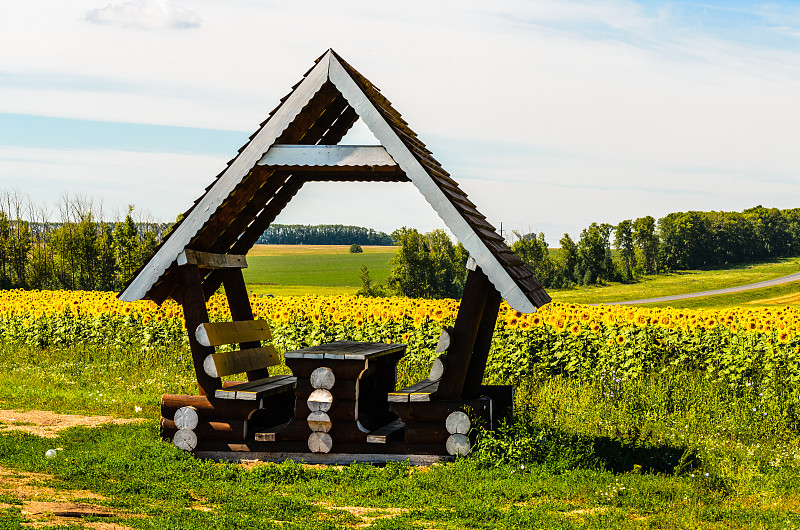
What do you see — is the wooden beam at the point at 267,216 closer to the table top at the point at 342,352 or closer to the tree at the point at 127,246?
the table top at the point at 342,352

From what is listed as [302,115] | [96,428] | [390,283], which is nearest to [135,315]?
[96,428]

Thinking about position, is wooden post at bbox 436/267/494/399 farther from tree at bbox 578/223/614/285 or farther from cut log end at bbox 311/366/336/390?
tree at bbox 578/223/614/285

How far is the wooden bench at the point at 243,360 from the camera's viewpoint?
7355 mm

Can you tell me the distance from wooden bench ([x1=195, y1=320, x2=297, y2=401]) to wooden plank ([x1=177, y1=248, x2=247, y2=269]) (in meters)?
0.58

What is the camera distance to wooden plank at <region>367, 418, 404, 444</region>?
7250mm

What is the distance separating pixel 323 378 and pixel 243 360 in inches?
45.5

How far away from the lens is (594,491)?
6.39 metres

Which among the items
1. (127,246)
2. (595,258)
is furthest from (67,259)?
(595,258)

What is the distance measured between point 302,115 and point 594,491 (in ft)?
13.4

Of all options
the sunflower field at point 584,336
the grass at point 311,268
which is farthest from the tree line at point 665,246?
the sunflower field at point 584,336

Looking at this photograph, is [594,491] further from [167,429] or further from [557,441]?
[167,429]

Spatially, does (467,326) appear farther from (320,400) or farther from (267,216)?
(267,216)

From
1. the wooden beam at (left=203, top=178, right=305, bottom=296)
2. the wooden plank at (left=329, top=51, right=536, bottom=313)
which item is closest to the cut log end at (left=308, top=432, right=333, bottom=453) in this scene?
the wooden plank at (left=329, top=51, right=536, bottom=313)

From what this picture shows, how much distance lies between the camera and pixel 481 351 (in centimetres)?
788
